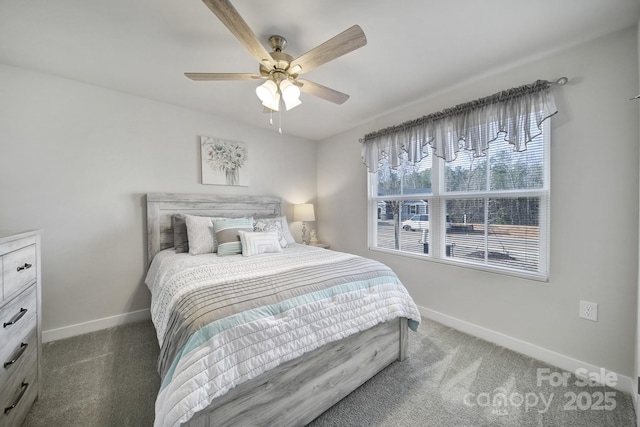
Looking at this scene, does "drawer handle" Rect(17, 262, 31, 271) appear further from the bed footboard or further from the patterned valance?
the patterned valance

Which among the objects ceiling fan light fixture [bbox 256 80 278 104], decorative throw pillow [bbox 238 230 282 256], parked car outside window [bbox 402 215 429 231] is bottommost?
decorative throw pillow [bbox 238 230 282 256]

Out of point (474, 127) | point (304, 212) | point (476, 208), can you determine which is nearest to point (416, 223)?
point (476, 208)

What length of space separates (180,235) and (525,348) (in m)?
3.32

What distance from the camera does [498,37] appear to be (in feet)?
5.58

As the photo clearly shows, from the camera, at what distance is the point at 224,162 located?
10.3 ft

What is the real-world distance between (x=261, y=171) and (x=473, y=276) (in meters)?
2.83

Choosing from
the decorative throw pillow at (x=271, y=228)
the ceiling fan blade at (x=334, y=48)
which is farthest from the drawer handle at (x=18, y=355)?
the ceiling fan blade at (x=334, y=48)

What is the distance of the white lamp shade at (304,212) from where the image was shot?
3662mm

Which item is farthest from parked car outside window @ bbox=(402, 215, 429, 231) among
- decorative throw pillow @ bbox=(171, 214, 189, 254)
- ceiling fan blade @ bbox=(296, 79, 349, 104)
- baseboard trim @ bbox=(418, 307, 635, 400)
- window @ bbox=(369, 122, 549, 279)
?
decorative throw pillow @ bbox=(171, 214, 189, 254)

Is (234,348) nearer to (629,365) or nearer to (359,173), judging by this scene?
(629,365)

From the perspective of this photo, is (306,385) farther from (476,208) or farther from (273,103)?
(476,208)

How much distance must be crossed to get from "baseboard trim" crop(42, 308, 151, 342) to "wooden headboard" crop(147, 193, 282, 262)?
0.62 meters

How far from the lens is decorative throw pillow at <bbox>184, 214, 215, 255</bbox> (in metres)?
2.45

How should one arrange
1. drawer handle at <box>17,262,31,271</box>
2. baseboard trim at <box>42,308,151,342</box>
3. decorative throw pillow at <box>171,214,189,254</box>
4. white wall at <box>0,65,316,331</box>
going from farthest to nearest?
decorative throw pillow at <box>171,214,189,254</box>, baseboard trim at <box>42,308,151,342</box>, white wall at <box>0,65,316,331</box>, drawer handle at <box>17,262,31,271</box>
